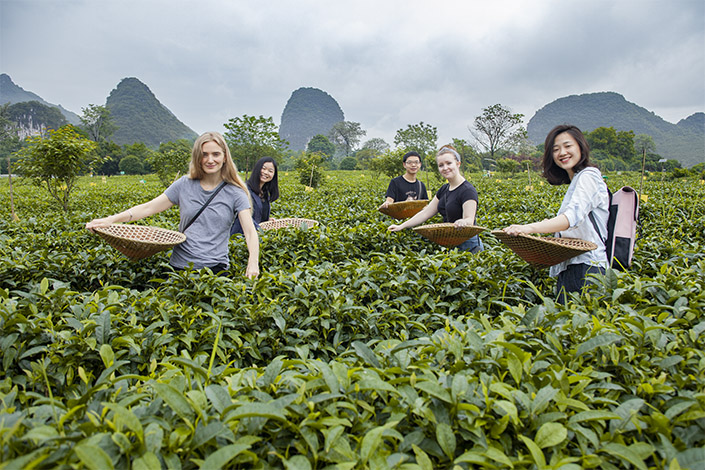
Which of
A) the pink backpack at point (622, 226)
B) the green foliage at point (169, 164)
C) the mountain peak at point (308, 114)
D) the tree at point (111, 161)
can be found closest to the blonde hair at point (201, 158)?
the pink backpack at point (622, 226)

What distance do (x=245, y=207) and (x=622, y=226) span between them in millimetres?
2289

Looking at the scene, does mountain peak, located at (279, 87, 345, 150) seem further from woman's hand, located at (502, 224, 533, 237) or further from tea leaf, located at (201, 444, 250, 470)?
tea leaf, located at (201, 444, 250, 470)

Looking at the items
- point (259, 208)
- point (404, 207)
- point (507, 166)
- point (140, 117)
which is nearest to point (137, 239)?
point (259, 208)

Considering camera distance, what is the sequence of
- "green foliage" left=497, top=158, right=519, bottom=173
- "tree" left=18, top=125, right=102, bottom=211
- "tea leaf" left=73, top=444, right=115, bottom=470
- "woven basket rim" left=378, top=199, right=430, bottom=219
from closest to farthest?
"tea leaf" left=73, top=444, right=115, bottom=470 < "woven basket rim" left=378, top=199, right=430, bottom=219 < "tree" left=18, top=125, right=102, bottom=211 < "green foliage" left=497, top=158, right=519, bottom=173

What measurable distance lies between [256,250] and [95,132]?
2723 inches

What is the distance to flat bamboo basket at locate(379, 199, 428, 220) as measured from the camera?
374 cm

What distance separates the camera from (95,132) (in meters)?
56.9

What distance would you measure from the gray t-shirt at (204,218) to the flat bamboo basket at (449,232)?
1308 mm

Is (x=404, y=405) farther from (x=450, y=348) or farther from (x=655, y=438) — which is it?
(x=655, y=438)

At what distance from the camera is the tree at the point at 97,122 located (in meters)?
55.4

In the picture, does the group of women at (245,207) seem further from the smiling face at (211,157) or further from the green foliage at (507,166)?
the green foliage at (507,166)

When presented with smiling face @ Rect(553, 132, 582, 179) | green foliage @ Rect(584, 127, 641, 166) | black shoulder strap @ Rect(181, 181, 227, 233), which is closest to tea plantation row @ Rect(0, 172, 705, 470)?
black shoulder strap @ Rect(181, 181, 227, 233)

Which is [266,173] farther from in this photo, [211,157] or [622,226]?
[622,226]

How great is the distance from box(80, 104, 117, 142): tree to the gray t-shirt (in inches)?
2566
